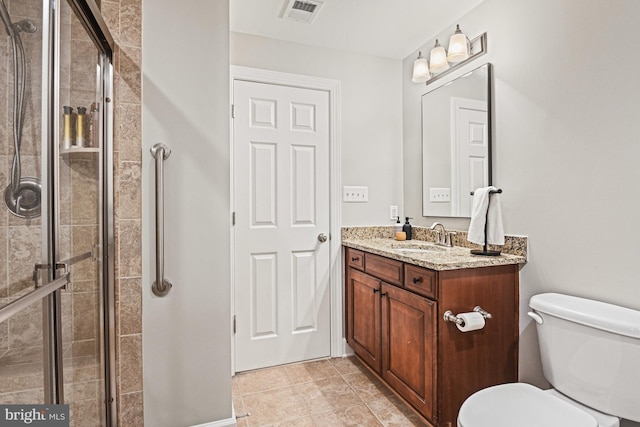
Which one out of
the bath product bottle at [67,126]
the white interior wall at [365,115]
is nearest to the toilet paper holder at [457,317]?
the white interior wall at [365,115]

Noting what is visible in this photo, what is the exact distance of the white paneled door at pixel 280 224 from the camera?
2.31 m

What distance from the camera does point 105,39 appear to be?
4.41ft

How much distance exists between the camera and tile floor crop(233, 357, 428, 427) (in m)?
1.77

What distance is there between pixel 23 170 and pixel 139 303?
84 centimetres

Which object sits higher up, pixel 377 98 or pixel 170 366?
pixel 377 98

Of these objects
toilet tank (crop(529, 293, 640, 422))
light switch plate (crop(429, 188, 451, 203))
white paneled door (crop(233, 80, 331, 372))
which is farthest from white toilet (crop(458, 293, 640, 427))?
white paneled door (crop(233, 80, 331, 372))

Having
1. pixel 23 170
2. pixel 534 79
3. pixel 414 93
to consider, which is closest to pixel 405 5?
pixel 414 93

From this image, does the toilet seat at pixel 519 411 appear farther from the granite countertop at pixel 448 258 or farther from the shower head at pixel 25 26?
the shower head at pixel 25 26

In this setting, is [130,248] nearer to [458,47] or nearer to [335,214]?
[335,214]

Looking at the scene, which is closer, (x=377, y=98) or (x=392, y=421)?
(x=392, y=421)

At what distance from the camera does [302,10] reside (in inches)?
81.0

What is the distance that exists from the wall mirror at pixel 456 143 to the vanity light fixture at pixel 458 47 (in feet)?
0.40

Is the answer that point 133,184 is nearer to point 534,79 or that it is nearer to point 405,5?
point 405,5

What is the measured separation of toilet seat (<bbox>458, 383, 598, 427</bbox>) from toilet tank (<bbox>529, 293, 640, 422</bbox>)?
119mm
